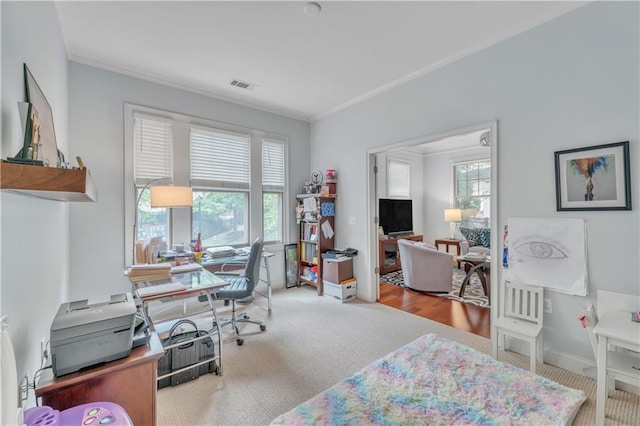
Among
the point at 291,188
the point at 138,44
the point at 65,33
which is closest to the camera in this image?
the point at 65,33

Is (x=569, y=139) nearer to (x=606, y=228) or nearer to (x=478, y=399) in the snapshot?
(x=606, y=228)

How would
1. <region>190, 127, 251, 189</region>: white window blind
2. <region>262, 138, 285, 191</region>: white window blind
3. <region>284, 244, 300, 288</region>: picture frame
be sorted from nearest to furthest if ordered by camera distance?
<region>190, 127, 251, 189</region>: white window blind, <region>262, 138, 285, 191</region>: white window blind, <region>284, 244, 300, 288</region>: picture frame

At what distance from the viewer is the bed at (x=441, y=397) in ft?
4.69

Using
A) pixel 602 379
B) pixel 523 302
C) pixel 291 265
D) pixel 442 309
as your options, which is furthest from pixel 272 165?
pixel 602 379

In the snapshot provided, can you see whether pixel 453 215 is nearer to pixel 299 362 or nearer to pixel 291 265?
pixel 291 265

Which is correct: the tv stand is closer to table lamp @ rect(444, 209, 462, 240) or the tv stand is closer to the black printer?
table lamp @ rect(444, 209, 462, 240)

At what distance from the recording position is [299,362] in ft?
7.89

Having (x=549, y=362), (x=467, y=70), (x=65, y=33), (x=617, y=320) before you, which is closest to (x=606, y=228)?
(x=617, y=320)

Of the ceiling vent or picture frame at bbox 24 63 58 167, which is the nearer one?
picture frame at bbox 24 63 58 167

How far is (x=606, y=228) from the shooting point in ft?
6.80

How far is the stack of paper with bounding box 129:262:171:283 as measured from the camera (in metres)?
2.21

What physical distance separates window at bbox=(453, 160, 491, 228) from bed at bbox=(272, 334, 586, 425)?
193 inches

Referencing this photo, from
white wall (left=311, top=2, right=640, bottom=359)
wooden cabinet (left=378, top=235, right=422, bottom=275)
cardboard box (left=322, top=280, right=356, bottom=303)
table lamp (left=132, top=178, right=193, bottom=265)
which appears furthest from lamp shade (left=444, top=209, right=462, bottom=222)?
table lamp (left=132, top=178, right=193, bottom=265)

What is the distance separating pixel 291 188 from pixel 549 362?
12.2 ft
